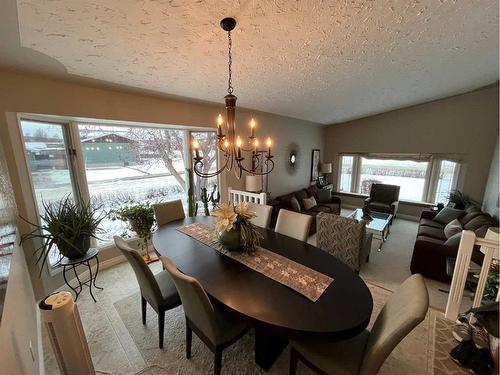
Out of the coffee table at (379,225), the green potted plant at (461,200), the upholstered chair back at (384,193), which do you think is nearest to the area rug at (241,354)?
the coffee table at (379,225)

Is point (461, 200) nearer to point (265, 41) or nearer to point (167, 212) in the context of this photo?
point (265, 41)

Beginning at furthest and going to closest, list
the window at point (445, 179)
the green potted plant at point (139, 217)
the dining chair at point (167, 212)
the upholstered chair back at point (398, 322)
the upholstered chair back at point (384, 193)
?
the upholstered chair back at point (384, 193) < the window at point (445, 179) < the green potted plant at point (139, 217) < the dining chair at point (167, 212) < the upholstered chair back at point (398, 322)

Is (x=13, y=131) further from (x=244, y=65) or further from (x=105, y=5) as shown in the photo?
(x=244, y=65)

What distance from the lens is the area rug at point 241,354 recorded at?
1574 millimetres

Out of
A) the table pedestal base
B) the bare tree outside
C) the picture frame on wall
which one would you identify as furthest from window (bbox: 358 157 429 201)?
the table pedestal base

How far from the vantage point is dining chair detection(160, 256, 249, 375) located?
3.96ft

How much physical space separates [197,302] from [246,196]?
2.47 m

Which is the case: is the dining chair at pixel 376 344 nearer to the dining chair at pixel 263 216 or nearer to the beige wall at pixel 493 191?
the dining chair at pixel 263 216

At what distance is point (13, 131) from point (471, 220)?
19.2 feet

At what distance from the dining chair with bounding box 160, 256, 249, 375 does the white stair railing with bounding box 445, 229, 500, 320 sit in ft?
6.28

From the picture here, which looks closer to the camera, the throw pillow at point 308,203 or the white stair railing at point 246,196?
the white stair railing at point 246,196

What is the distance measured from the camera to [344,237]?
8.56 feet

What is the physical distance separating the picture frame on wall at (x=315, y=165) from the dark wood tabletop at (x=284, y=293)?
4.58 metres

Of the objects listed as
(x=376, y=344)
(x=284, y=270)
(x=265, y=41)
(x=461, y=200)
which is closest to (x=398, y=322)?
(x=376, y=344)
